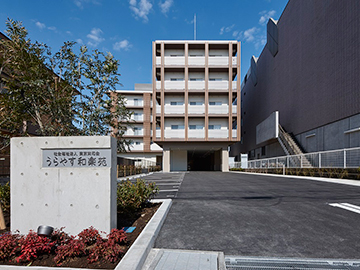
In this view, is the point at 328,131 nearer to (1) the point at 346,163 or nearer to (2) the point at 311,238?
(1) the point at 346,163

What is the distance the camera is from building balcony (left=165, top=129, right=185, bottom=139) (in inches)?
1109

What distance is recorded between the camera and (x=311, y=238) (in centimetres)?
338

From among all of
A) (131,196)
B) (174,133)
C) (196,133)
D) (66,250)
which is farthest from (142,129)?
(66,250)

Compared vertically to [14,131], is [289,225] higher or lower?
lower

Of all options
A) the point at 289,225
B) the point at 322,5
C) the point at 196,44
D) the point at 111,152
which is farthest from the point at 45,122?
the point at 196,44

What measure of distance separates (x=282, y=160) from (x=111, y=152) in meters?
21.5

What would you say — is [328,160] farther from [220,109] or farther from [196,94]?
[196,94]

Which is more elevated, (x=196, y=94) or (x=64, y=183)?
(x=196, y=94)

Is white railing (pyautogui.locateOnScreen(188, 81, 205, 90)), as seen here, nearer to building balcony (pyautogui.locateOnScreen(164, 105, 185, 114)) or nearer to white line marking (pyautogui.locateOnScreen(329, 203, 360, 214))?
building balcony (pyautogui.locateOnScreen(164, 105, 185, 114))

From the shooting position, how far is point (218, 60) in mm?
28844

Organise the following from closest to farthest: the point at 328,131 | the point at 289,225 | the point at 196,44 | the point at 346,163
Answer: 1. the point at 289,225
2. the point at 346,163
3. the point at 328,131
4. the point at 196,44

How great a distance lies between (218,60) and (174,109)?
9.32m

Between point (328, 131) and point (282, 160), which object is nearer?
point (328, 131)

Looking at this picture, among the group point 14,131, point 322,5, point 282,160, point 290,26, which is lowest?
point 282,160
